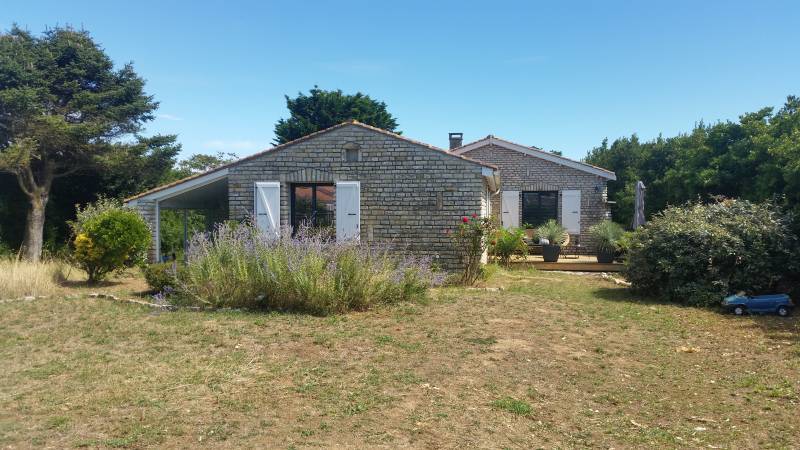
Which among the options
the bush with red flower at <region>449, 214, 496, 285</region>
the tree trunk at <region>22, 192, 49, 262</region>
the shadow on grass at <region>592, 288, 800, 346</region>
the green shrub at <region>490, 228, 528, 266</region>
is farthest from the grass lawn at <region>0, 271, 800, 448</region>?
the tree trunk at <region>22, 192, 49, 262</region>

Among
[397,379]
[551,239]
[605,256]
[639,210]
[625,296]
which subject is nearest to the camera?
[397,379]

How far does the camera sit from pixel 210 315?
7672mm

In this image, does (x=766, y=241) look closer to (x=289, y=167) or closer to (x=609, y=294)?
(x=609, y=294)

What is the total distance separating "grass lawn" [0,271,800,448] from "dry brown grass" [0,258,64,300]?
5.22 ft

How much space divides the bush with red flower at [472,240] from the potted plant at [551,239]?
4.31 meters

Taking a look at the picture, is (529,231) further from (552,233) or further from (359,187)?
(359,187)

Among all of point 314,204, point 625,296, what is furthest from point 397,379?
point 314,204

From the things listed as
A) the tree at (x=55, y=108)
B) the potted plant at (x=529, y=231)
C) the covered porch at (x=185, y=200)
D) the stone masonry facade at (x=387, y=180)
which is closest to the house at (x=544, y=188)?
the potted plant at (x=529, y=231)

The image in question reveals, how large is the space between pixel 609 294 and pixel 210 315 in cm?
730

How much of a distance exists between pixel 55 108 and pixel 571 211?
54.7 ft

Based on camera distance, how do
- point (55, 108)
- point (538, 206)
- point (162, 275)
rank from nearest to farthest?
point (162, 275) → point (55, 108) → point (538, 206)

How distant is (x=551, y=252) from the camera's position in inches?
591

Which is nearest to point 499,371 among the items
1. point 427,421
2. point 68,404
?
point 427,421

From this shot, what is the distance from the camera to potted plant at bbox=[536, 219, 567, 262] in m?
15.0
